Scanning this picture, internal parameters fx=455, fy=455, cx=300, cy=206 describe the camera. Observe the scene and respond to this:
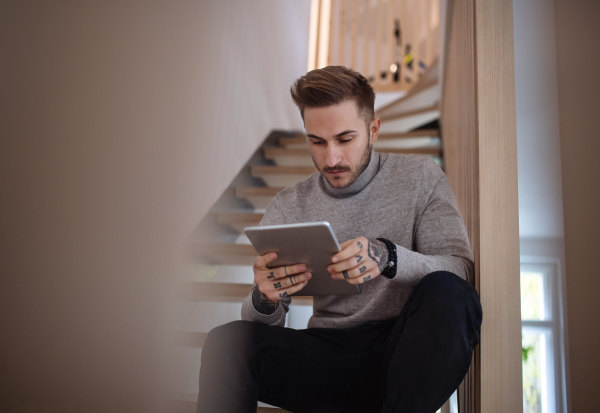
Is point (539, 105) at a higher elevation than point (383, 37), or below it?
below

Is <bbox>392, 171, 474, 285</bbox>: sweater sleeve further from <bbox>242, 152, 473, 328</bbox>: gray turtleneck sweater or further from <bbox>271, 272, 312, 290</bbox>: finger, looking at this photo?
<bbox>271, 272, 312, 290</bbox>: finger

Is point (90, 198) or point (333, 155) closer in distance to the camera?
point (333, 155)

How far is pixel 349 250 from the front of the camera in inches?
33.9

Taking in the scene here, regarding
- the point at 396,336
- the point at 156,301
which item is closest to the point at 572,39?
the point at 396,336

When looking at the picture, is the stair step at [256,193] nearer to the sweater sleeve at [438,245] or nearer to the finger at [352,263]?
the sweater sleeve at [438,245]

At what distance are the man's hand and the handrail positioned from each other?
392cm

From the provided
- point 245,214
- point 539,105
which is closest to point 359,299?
point 539,105

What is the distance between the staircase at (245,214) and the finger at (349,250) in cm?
78

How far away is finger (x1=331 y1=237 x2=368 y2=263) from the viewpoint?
0.86 metres

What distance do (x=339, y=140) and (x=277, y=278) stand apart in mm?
433

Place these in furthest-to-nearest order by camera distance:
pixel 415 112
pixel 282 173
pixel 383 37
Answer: pixel 383 37, pixel 415 112, pixel 282 173

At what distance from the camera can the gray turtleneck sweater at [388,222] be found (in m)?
1.03

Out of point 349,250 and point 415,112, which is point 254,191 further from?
point 349,250

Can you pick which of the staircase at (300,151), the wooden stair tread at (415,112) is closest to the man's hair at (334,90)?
the staircase at (300,151)
